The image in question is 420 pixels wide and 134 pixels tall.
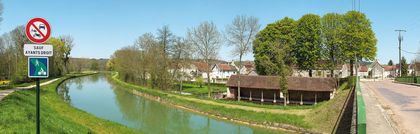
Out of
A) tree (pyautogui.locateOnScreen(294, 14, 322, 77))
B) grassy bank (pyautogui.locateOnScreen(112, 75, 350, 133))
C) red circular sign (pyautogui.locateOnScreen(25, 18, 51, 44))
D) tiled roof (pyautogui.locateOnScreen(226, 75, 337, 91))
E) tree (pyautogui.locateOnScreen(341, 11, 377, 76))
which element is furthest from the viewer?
tree (pyautogui.locateOnScreen(294, 14, 322, 77))

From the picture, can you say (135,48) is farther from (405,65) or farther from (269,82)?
(405,65)

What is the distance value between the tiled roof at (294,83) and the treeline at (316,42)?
16.0 feet

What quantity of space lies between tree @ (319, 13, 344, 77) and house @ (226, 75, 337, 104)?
9456 mm

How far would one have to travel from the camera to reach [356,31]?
43969 millimetres

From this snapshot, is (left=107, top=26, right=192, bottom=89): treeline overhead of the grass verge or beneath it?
overhead

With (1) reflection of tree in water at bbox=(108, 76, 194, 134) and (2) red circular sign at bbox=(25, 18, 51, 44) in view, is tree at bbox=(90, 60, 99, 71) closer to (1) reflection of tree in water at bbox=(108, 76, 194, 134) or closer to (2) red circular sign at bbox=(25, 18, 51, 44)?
(1) reflection of tree in water at bbox=(108, 76, 194, 134)

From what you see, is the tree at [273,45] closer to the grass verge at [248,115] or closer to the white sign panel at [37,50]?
the grass verge at [248,115]

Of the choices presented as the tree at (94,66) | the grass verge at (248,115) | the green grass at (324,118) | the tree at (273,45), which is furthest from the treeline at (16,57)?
the tree at (94,66)

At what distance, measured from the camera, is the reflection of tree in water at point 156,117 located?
25.1m

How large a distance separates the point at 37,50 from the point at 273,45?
43.2m

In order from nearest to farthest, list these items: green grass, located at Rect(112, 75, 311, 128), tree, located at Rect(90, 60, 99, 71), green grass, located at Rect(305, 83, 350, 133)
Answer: green grass, located at Rect(305, 83, 350, 133) → green grass, located at Rect(112, 75, 311, 128) → tree, located at Rect(90, 60, 99, 71)

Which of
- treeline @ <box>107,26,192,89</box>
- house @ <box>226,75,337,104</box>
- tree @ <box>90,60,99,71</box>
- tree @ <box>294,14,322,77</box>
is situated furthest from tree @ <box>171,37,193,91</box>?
Answer: tree @ <box>90,60,99,71</box>

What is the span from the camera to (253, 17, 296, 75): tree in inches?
1884

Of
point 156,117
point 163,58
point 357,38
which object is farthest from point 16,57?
point 357,38
